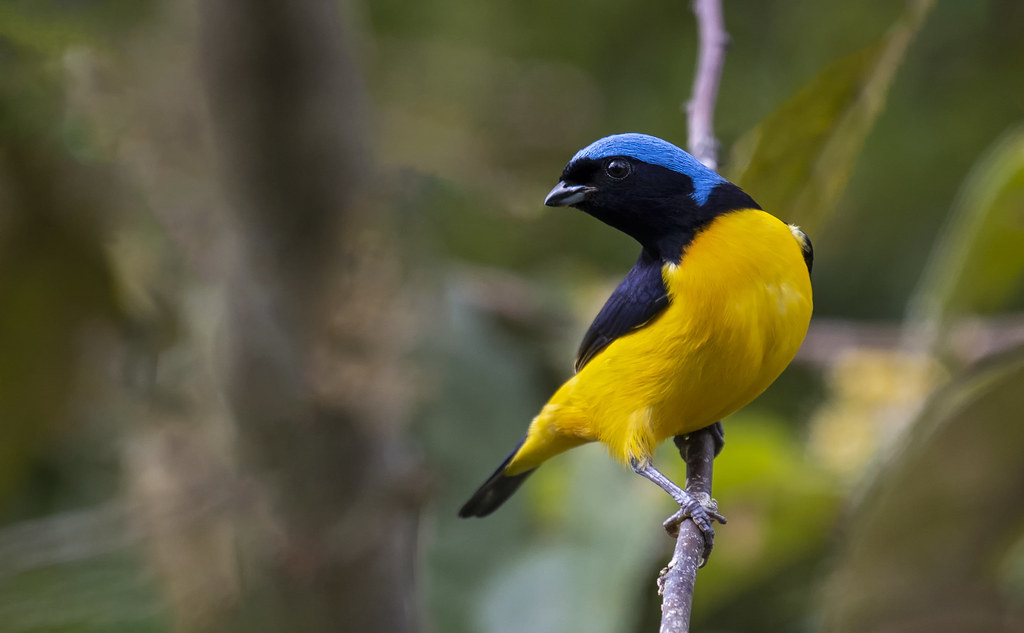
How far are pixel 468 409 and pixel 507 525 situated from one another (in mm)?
447

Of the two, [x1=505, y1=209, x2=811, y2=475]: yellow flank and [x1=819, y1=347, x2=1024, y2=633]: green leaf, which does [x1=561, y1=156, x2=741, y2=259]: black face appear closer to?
[x1=505, y1=209, x2=811, y2=475]: yellow flank

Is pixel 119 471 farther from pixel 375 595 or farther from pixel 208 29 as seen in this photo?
pixel 208 29

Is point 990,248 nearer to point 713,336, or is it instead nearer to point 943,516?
point 943,516

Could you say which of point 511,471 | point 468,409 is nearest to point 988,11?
point 468,409

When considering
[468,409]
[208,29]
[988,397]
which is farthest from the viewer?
[468,409]

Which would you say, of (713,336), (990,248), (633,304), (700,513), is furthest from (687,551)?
(990,248)

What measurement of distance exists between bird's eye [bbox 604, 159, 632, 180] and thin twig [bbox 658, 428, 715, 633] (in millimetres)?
553

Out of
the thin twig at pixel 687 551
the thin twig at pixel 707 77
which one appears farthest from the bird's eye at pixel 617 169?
the thin twig at pixel 687 551

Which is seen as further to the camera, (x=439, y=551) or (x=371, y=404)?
(x=439, y=551)

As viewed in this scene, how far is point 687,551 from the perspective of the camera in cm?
157

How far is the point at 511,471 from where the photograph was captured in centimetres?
249

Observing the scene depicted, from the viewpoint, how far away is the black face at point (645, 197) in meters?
1.99

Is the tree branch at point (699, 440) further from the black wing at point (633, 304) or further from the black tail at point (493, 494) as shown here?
the black tail at point (493, 494)

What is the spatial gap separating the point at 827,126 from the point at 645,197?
35cm
